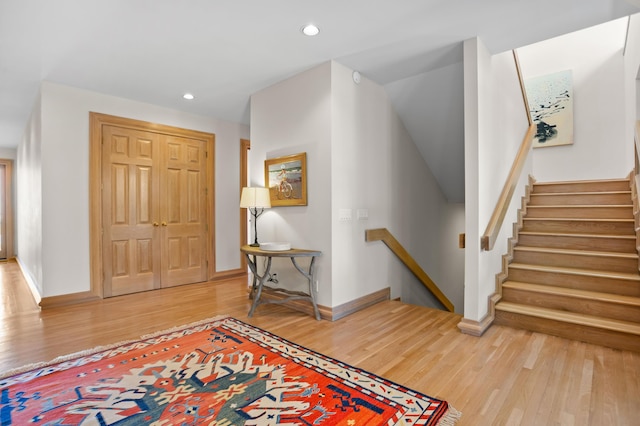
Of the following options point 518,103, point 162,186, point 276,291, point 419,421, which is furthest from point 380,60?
point 162,186

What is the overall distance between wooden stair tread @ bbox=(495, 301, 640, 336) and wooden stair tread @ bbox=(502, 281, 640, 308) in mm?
161

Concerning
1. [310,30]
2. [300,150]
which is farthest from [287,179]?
[310,30]

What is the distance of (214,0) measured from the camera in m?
2.34

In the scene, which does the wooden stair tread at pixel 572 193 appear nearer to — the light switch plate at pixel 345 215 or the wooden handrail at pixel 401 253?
the wooden handrail at pixel 401 253

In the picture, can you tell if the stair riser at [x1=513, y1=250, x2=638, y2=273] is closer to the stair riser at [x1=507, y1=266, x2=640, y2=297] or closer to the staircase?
the staircase

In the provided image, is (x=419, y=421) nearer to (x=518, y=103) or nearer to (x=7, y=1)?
(x=7, y=1)

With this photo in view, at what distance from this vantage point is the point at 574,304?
296 centimetres

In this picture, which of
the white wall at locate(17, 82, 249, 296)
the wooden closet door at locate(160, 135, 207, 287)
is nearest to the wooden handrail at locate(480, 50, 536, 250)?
the wooden closet door at locate(160, 135, 207, 287)

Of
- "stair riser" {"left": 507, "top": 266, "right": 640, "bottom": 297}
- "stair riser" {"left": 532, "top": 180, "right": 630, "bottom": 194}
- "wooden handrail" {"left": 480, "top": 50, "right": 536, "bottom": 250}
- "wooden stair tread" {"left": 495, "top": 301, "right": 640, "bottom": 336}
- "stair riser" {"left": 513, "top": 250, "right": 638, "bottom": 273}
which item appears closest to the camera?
"wooden stair tread" {"left": 495, "top": 301, "right": 640, "bottom": 336}

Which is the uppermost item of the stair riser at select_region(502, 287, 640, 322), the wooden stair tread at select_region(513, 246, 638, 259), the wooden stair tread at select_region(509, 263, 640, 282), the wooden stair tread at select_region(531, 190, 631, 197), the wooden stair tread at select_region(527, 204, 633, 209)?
the wooden stair tread at select_region(531, 190, 631, 197)

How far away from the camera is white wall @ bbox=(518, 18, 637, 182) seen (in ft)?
15.8

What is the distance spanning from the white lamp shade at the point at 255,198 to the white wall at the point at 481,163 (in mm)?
2171

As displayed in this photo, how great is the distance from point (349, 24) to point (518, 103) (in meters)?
2.84

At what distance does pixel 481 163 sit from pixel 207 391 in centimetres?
291
